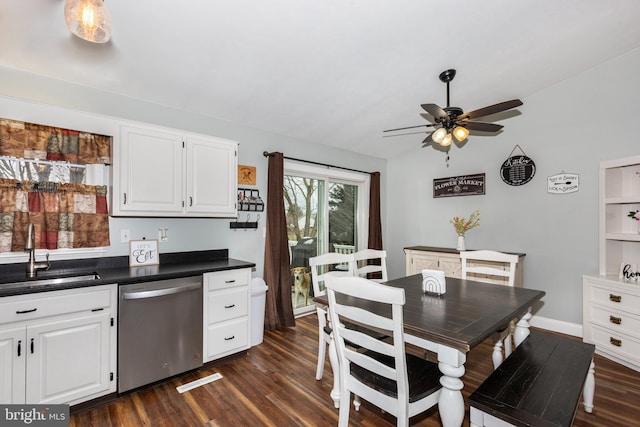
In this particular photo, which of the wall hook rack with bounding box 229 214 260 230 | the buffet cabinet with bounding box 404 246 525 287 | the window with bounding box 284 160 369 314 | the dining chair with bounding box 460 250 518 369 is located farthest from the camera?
the window with bounding box 284 160 369 314

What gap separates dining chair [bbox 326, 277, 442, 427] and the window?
8.17ft

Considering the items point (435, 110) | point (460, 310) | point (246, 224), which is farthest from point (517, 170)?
point (246, 224)

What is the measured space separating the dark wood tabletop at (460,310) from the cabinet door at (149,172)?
167 centimetres

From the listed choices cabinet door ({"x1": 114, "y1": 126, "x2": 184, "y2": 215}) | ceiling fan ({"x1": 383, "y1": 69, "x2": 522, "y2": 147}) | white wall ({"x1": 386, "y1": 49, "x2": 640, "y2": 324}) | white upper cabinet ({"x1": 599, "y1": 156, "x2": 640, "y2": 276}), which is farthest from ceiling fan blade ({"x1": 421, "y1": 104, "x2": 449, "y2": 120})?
cabinet door ({"x1": 114, "y1": 126, "x2": 184, "y2": 215})

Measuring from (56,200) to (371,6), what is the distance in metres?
2.83

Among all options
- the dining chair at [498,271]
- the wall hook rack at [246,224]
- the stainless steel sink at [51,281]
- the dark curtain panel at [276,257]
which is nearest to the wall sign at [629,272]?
the dining chair at [498,271]

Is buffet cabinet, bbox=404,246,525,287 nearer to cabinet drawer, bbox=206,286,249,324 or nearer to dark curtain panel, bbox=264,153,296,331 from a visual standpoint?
dark curtain panel, bbox=264,153,296,331

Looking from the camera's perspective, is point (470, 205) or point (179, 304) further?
point (470, 205)

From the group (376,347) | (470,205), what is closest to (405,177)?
(470,205)

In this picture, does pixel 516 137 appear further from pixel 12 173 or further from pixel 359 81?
pixel 12 173

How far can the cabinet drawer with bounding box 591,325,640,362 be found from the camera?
271cm

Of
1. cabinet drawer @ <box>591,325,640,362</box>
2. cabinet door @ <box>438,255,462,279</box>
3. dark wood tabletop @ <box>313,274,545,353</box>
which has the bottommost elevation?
cabinet drawer @ <box>591,325,640,362</box>

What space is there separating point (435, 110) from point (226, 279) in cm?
236

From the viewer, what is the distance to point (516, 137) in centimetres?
395
